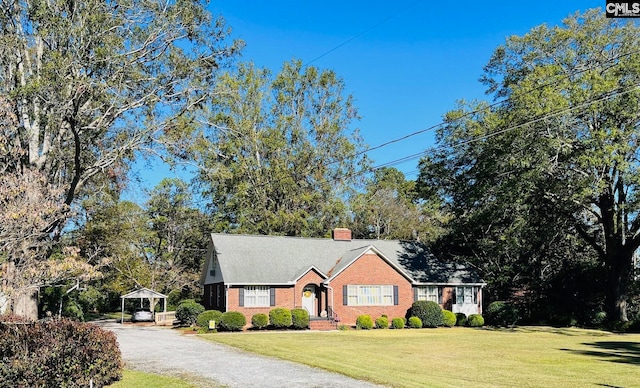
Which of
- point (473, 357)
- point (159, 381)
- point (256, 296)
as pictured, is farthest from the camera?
point (256, 296)

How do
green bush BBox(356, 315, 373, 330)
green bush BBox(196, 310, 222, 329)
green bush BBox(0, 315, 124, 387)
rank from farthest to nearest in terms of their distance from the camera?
1. green bush BBox(356, 315, 373, 330)
2. green bush BBox(196, 310, 222, 329)
3. green bush BBox(0, 315, 124, 387)

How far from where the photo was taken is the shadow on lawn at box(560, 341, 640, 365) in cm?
1894

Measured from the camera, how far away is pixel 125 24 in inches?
760

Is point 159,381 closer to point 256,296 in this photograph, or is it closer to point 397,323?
point 256,296

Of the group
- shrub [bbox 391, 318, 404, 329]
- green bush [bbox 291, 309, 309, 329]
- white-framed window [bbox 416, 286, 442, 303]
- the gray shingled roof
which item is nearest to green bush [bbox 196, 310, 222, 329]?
the gray shingled roof

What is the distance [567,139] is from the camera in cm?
2906

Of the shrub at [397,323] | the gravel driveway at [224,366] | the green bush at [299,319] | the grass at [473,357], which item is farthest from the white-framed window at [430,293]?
the gravel driveway at [224,366]

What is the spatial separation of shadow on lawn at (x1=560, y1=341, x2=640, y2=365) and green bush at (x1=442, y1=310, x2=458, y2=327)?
11.2m

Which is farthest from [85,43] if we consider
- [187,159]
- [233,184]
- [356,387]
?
[233,184]

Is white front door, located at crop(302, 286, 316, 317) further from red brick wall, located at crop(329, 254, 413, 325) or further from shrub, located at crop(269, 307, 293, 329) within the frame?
shrub, located at crop(269, 307, 293, 329)

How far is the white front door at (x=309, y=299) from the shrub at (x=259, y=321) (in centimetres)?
414

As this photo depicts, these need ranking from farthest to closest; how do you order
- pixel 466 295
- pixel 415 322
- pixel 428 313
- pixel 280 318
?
pixel 466 295 → pixel 428 313 → pixel 415 322 → pixel 280 318

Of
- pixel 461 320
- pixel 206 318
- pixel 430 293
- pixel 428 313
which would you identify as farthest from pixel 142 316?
pixel 461 320

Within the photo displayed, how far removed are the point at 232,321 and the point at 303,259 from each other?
7.80 m
